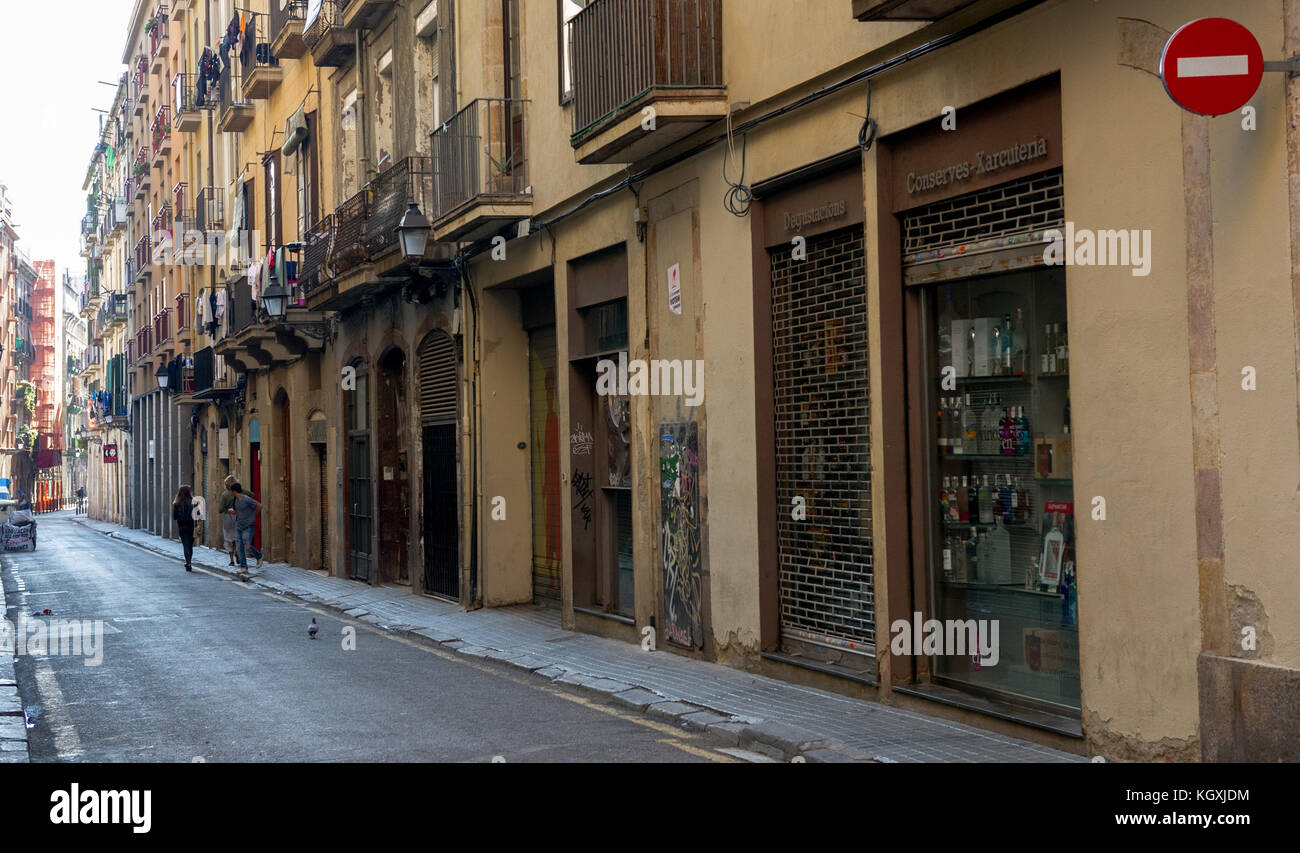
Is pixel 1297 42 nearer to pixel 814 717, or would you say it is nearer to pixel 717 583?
pixel 814 717

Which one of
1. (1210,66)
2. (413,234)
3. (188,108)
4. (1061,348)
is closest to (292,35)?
(413,234)

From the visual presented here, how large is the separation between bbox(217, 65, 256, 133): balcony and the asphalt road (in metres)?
18.0

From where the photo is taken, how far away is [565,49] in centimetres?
1514

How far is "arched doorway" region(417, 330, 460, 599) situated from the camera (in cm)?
1944

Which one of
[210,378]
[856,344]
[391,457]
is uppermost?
[210,378]

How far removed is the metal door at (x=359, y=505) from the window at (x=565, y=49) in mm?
10255

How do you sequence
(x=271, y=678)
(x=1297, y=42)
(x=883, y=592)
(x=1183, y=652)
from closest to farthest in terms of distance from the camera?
(x=1297, y=42)
(x=1183, y=652)
(x=883, y=592)
(x=271, y=678)

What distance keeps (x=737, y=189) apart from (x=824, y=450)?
2.42 m

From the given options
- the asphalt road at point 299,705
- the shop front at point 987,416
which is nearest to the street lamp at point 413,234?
the asphalt road at point 299,705

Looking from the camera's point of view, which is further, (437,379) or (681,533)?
(437,379)

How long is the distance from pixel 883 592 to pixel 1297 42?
4.63 metres

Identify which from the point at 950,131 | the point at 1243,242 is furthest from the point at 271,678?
the point at 1243,242

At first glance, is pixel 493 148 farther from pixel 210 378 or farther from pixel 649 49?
pixel 210 378

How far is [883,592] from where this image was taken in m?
9.74
